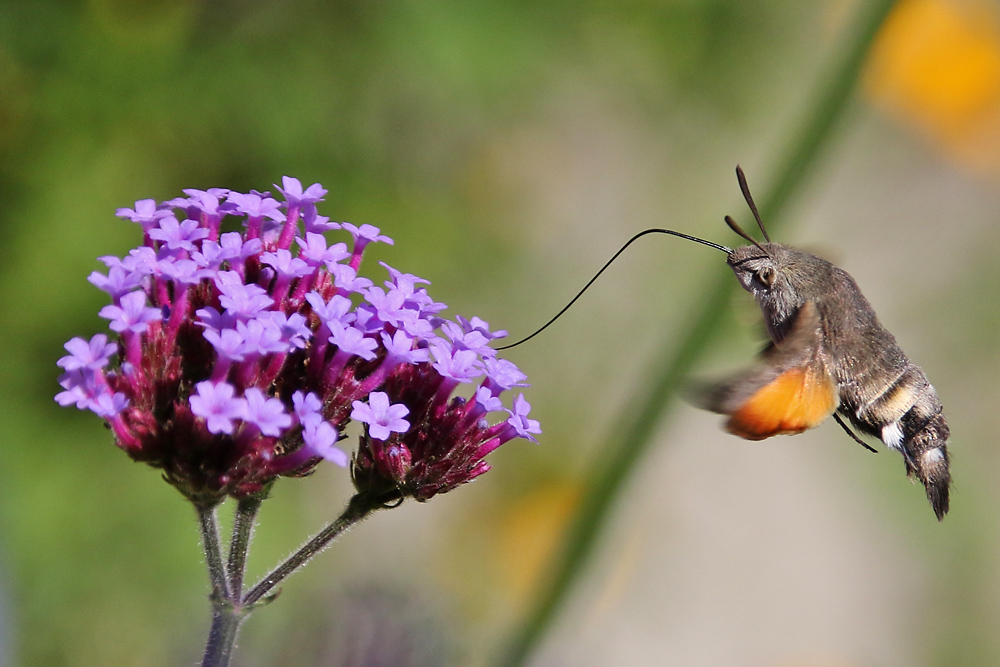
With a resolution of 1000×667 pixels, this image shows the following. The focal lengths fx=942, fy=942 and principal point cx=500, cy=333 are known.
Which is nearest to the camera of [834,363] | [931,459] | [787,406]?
[787,406]

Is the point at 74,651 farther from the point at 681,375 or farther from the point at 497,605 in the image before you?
the point at 681,375

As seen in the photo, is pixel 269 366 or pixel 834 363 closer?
pixel 269 366

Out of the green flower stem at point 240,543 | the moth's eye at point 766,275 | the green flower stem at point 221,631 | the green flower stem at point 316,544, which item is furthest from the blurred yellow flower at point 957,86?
the green flower stem at point 221,631

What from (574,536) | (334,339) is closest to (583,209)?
(574,536)

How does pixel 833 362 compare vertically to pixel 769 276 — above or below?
below

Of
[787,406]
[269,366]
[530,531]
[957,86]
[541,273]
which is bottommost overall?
[787,406]

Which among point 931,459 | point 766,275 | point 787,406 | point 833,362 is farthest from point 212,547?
point 931,459

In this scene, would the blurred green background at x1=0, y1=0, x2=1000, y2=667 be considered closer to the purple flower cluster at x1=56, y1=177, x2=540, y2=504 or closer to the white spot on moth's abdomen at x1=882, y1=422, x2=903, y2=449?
the white spot on moth's abdomen at x1=882, y1=422, x2=903, y2=449

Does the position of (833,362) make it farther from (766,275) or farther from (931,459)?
(931,459)

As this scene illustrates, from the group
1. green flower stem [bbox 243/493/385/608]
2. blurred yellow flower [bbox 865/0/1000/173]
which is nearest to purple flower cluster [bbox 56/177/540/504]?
green flower stem [bbox 243/493/385/608]
